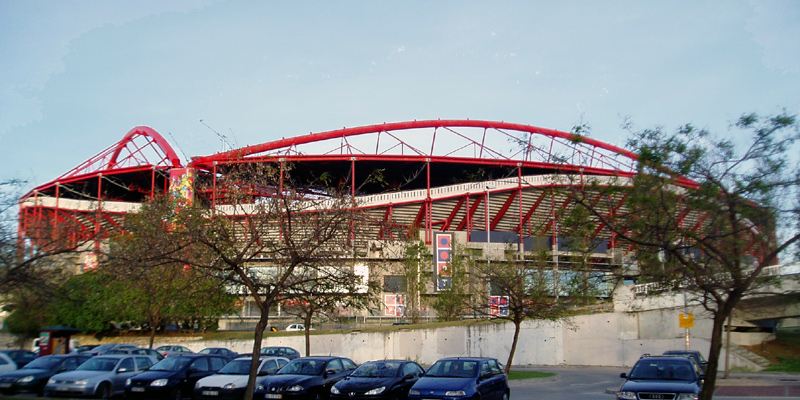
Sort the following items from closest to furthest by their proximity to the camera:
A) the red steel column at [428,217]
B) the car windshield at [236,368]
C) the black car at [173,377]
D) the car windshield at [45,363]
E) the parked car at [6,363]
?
1. the black car at [173,377]
2. the car windshield at [236,368]
3. the car windshield at [45,363]
4. the parked car at [6,363]
5. the red steel column at [428,217]

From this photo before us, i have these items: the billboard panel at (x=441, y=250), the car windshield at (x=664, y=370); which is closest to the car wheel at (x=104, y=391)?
the car windshield at (x=664, y=370)

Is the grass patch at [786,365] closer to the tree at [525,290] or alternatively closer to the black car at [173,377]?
the tree at [525,290]

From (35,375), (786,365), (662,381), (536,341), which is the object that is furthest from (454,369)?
(786,365)

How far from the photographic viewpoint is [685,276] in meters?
14.5

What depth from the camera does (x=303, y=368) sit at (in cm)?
2114

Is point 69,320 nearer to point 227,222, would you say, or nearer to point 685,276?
point 227,222

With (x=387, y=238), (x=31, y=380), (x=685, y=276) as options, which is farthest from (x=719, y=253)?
(x=31, y=380)

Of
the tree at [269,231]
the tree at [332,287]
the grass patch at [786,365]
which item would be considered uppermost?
the tree at [269,231]

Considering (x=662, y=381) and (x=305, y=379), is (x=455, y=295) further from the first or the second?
(x=662, y=381)

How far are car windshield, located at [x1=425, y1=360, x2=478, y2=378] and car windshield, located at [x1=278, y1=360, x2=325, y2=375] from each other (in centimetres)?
403

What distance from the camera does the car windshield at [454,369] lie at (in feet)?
59.4

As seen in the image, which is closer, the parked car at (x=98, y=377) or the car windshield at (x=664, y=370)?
the car windshield at (x=664, y=370)

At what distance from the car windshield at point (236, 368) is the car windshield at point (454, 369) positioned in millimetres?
6309

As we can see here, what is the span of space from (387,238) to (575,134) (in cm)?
Result: 699
